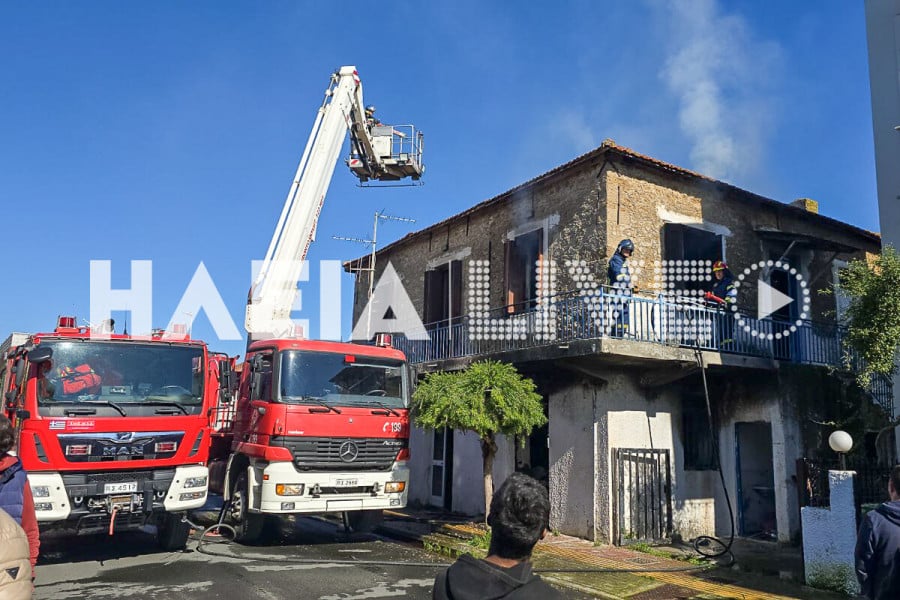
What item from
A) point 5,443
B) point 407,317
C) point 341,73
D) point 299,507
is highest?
point 341,73

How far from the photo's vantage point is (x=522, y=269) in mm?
14484

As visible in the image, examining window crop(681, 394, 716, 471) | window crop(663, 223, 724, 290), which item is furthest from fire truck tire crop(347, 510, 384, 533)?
window crop(663, 223, 724, 290)

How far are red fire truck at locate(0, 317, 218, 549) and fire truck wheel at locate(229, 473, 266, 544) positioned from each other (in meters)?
0.95

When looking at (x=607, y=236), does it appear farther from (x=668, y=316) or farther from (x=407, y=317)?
(x=407, y=317)

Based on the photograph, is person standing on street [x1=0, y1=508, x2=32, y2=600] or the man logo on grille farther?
the man logo on grille

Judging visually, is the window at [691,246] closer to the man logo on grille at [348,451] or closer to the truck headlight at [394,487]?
the truck headlight at [394,487]

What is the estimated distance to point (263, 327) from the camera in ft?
39.5

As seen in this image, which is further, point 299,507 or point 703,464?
point 703,464

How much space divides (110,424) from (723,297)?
10.1 m

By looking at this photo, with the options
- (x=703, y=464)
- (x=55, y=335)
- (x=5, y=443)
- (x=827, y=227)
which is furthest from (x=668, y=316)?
(x=5, y=443)

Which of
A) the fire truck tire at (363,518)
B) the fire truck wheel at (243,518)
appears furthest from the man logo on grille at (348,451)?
the fire truck tire at (363,518)

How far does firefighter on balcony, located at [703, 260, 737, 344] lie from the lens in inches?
479

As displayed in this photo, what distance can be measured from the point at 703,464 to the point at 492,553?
36.8ft

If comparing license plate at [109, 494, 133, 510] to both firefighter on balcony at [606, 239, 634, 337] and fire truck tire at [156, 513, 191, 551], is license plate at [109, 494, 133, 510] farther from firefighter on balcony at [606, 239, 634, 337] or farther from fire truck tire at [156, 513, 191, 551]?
firefighter on balcony at [606, 239, 634, 337]
